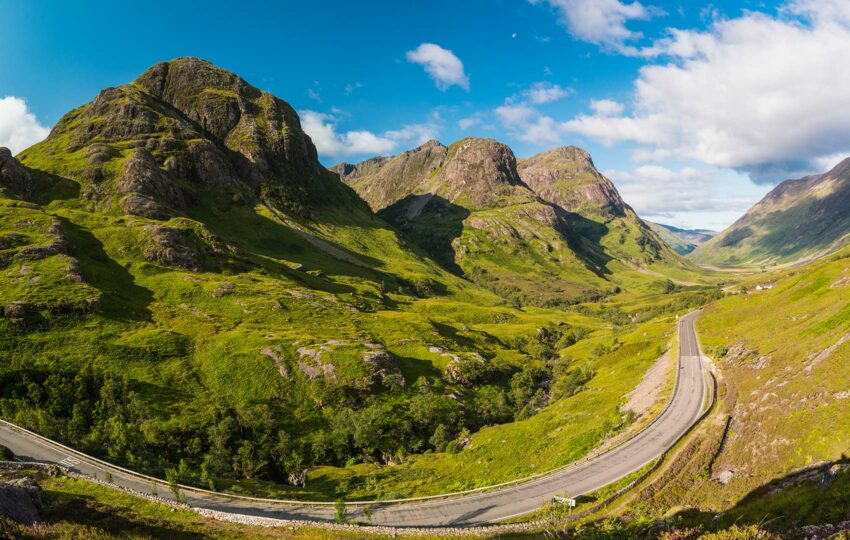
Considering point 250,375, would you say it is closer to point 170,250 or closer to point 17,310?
point 17,310

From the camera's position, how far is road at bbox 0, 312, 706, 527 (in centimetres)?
4616

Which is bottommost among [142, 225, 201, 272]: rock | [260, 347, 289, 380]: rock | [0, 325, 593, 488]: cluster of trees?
[0, 325, 593, 488]: cluster of trees

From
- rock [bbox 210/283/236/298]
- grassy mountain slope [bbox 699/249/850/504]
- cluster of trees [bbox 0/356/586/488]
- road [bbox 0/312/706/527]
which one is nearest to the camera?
grassy mountain slope [bbox 699/249/850/504]

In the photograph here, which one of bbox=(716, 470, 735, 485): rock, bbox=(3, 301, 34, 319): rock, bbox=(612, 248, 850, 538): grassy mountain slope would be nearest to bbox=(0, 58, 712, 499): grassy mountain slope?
bbox=(3, 301, 34, 319): rock

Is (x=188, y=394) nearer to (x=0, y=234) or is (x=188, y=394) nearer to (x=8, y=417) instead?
(x=8, y=417)

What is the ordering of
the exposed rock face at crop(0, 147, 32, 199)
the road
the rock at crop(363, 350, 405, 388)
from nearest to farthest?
the road, the rock at crop(363, 350, 405, 388), the exposed rock face at crop(0, 147, 32, 199)

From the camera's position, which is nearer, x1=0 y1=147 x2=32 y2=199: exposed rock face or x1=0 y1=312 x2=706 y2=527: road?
x1=0 y1=312 x2=706 y2=527: road

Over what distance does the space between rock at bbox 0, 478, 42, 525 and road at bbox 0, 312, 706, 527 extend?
21.9m

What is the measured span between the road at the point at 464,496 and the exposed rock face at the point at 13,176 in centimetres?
18329

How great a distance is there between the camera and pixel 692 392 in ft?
229

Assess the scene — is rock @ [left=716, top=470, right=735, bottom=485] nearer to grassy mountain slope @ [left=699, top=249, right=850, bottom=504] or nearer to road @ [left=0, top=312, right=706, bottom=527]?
grassy mountain slope @ [left=699, top=249, right=850, bottom=504]

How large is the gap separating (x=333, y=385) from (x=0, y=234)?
418ft

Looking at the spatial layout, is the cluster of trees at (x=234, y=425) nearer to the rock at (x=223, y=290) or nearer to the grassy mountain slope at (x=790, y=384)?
the grassy mountain slope at (x=790, y=384)

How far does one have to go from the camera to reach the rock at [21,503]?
24.6 m
